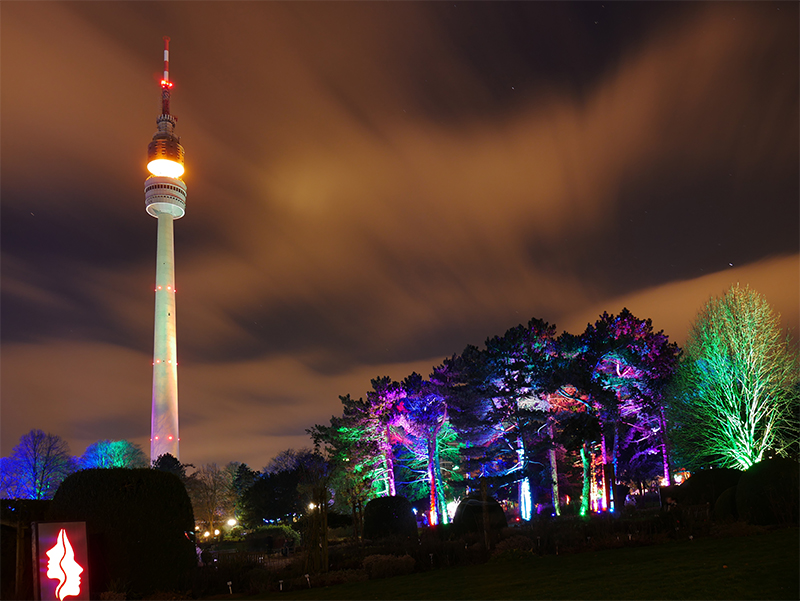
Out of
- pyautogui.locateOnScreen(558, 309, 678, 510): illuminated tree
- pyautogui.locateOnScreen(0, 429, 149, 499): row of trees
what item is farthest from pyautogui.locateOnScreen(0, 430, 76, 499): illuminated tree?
pyautogui.locateOnScreen(558, 309, 678, 510): illuminated tree

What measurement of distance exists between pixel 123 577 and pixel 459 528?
61.7ft

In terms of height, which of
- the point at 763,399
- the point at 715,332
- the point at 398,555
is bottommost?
the point at 398,555

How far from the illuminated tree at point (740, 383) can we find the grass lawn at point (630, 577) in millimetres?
17517

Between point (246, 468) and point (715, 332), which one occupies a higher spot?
point (715, 332)

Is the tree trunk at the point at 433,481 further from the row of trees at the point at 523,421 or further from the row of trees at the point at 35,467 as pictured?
the row of trees at the point at 35,467

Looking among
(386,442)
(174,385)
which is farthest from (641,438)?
(174,385)

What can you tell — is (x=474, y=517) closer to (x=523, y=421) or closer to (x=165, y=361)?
(x=523, y=421)

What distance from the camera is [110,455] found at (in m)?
85.4

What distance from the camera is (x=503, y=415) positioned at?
45.3 m

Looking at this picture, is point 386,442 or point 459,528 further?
point 386,442

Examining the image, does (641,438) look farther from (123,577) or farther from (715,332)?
(123,577)

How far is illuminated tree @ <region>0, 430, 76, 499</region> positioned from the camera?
2869 inches

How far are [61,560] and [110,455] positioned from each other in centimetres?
8050

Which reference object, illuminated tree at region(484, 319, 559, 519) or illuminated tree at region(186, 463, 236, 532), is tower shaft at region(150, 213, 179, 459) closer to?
illuminated tree at region(186, 463, 236, 532)
